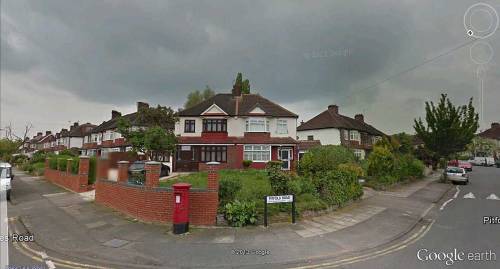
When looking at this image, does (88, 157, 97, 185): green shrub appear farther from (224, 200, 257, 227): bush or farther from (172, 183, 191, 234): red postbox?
(224, 200, 257, 227): bush

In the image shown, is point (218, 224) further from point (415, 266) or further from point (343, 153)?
point (343, 153)

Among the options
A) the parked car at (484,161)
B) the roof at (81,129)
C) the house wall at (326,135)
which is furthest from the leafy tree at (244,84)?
the parked car at (484,161)

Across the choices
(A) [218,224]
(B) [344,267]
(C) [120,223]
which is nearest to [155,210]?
(C) [120,223]

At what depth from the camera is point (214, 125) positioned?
2808cm

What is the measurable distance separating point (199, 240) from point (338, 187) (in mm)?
7012

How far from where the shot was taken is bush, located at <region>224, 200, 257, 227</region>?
8.95 meters

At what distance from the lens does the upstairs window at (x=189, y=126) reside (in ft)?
92.1

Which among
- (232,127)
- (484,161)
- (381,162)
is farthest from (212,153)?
(484,161)

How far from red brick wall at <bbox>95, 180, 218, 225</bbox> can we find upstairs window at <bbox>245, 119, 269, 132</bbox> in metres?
17.8

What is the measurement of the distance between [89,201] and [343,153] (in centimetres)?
1620

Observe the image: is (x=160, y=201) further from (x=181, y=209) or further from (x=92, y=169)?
(x=92, y=169)

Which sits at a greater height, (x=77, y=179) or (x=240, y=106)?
(x=240, y=106)

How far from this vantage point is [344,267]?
6.10 m

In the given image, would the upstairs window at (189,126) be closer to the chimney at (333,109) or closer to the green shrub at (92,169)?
the green shrub at (92,169)
